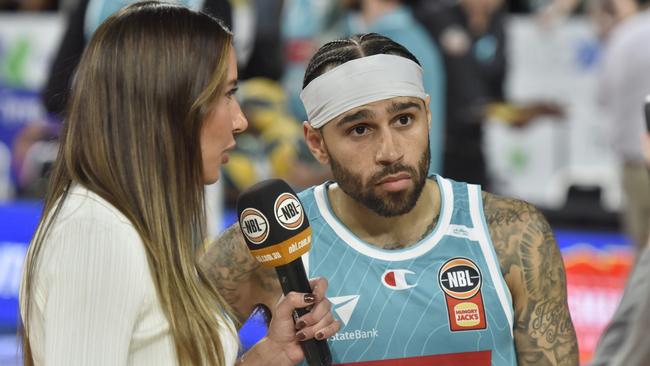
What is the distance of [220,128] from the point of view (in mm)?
2498

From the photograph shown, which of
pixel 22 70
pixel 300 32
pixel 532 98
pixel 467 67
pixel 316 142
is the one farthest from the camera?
pixel 22 70

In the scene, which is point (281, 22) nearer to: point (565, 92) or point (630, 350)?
point (565, 92)

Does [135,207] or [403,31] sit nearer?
[135,207]

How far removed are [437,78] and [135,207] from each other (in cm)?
467

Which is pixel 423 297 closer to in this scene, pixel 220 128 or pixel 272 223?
pixel 272 223

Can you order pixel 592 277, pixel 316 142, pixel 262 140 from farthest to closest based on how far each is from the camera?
pixel 262 140 < pixel 592 277 < pixel 316 142

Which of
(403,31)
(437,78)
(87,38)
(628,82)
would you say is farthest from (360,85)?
(628,82)

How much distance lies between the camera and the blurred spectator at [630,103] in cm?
726

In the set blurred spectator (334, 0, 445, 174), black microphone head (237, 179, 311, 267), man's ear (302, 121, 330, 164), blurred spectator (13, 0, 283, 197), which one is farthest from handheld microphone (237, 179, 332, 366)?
blurred spectator (334, 0, 445, 174)

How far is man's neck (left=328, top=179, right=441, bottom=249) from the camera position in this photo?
2.95m

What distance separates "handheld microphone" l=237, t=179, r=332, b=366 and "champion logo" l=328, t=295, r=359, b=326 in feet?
1.03

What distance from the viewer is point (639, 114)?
7391 mm

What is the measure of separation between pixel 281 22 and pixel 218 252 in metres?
5.53

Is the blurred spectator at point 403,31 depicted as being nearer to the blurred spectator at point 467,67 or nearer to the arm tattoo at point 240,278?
the blurred spectator at point 467,67
